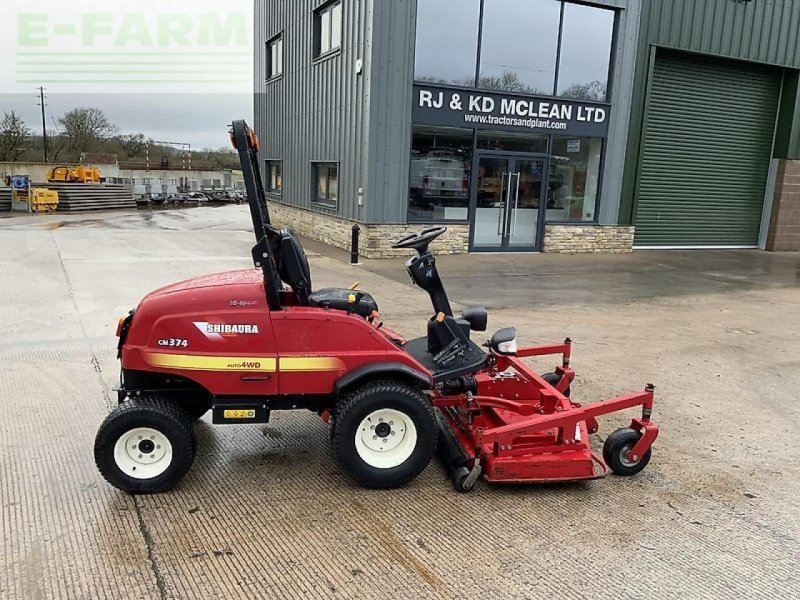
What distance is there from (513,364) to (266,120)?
18.5 metres

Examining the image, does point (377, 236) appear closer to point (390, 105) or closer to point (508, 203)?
point (390, 105)

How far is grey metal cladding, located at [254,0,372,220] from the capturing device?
44.0 feet

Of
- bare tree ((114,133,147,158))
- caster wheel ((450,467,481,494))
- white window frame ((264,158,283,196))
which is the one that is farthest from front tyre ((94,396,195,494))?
bare tree ((114,133,147,158))

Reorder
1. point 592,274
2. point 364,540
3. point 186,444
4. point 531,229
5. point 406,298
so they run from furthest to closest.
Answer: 1. point 531,229
2. point 592,274
3. point 406,298
4. point 186,444
5. point 364,540

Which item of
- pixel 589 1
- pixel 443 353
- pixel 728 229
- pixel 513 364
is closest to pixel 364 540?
pixel 443 353

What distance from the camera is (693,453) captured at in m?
4.41

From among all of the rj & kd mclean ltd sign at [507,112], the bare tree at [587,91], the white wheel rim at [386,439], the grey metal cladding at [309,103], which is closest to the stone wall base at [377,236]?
the grey metal cladding at [309,103]

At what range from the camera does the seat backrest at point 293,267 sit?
3688 millimetres

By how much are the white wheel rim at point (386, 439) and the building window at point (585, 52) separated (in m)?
12.5

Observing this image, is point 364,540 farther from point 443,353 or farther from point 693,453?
point 693,453

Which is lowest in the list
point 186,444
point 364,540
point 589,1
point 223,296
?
point 364,540

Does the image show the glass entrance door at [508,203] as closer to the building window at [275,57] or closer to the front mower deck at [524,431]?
the building window at [275,57]

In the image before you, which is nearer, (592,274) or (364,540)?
(364,540)

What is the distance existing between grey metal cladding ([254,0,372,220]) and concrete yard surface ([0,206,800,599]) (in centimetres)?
777
